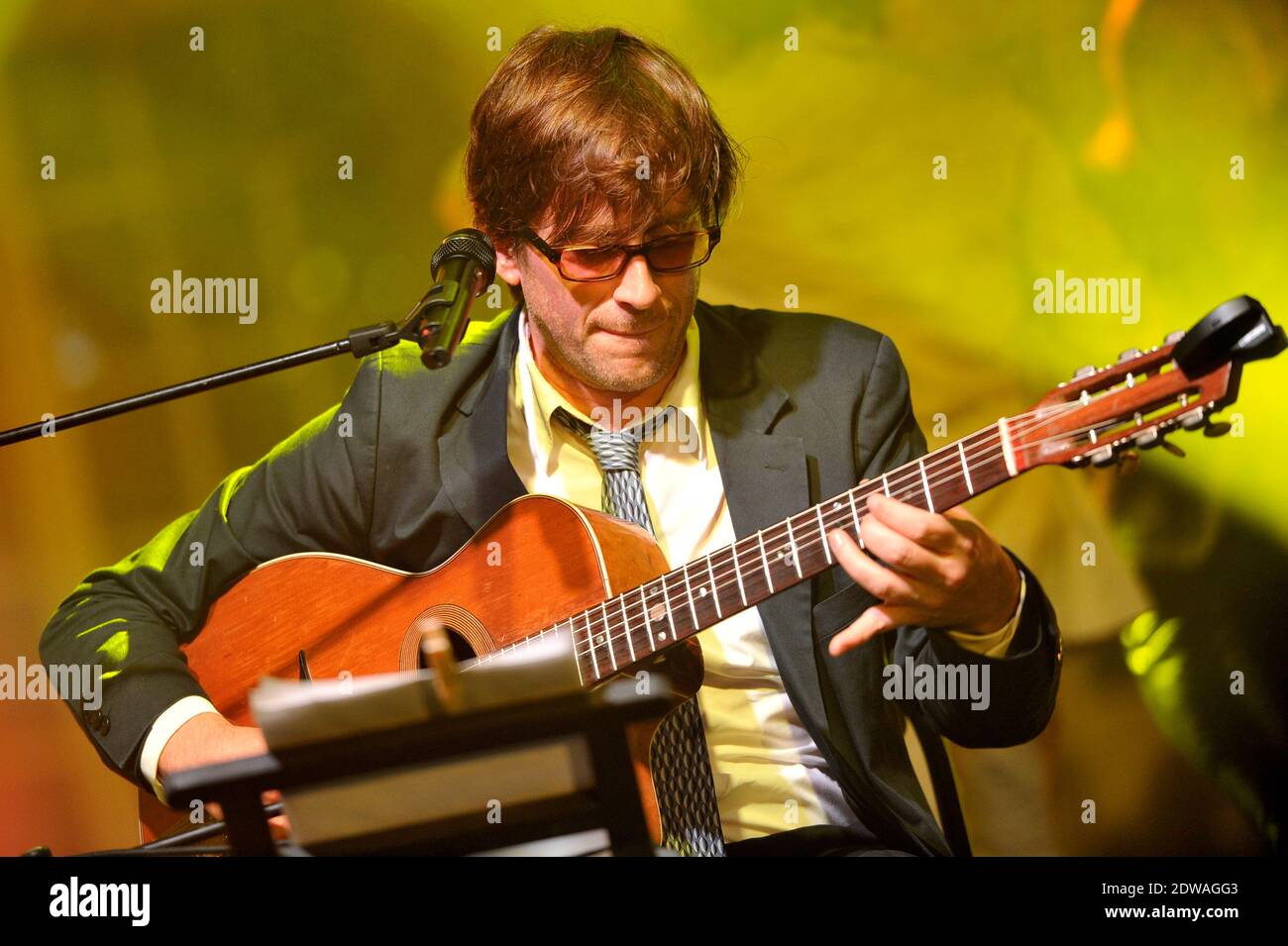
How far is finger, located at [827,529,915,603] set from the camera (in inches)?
66.4

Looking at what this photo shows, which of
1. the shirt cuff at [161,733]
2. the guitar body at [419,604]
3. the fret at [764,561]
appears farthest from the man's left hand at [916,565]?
the shirt cuff at [161,733]

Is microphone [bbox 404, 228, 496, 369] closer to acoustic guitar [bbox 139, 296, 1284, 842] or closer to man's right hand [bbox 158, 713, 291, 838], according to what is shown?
acoustic guitar [bbox 139, 296, 1284, 842]

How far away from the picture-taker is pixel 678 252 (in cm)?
194

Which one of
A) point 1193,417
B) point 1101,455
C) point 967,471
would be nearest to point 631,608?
point 967,471

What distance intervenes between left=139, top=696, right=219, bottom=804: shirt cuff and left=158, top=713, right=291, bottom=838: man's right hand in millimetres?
11

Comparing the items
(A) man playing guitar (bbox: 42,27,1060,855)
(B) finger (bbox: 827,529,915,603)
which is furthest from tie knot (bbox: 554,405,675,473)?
(B) finger (bbox: 827,529,915,603)

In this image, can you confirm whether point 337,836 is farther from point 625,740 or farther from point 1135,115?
point 1135,115

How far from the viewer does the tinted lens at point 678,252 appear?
1.93 meters

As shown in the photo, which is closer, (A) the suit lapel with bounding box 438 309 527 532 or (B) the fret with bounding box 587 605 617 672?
(B) the fret with bounding box 587 605 617 672

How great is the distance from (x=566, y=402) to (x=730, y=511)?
346 mm
